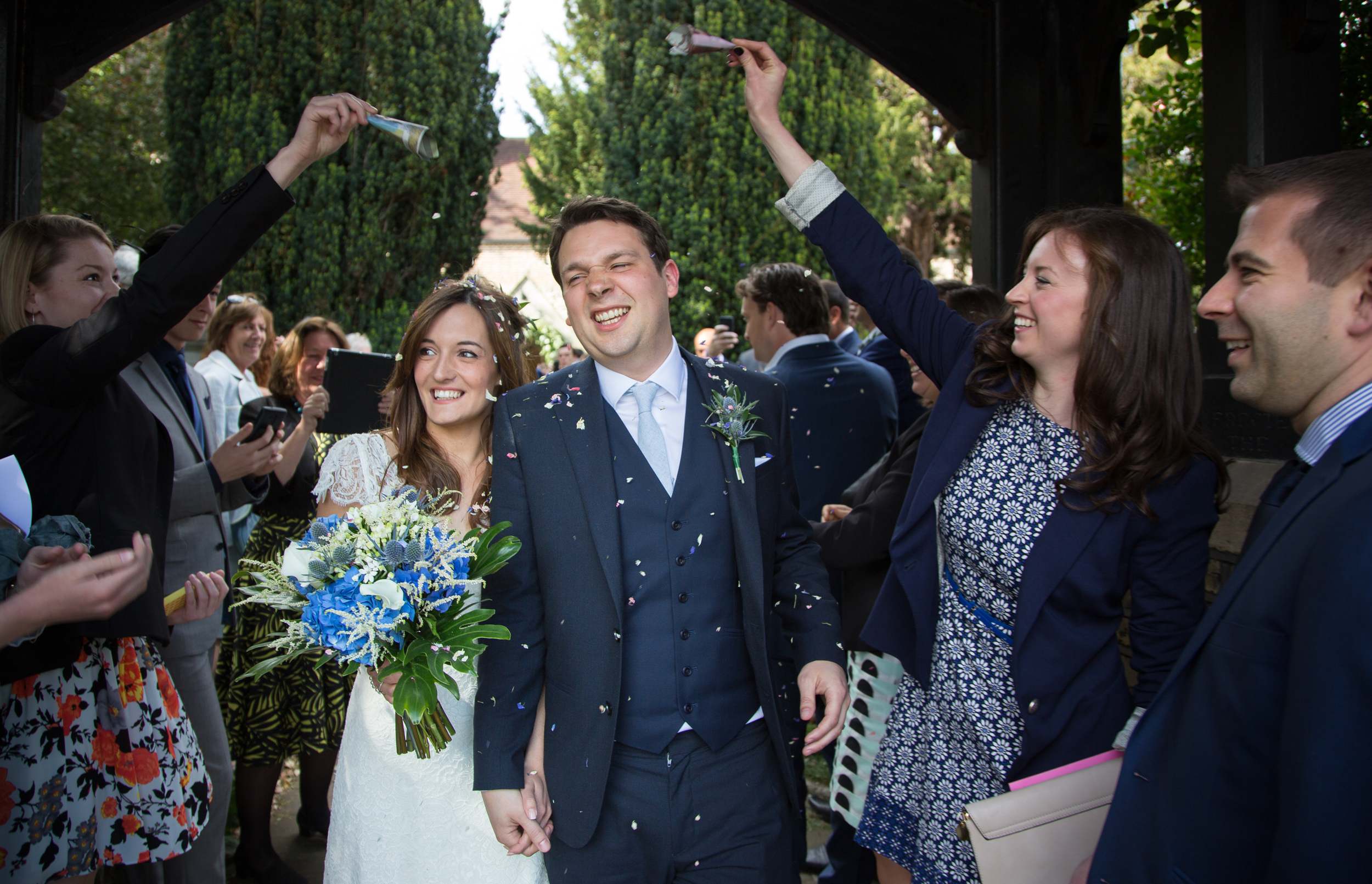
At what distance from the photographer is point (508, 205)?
28453 millimetres

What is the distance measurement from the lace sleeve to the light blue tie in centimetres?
95

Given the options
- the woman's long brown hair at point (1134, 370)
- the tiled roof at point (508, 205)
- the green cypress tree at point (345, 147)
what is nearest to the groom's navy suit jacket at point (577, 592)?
the woman's long brown hair at point (1134, 370)

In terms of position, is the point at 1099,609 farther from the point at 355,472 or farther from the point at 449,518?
the point at 355,472

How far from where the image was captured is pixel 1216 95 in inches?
139

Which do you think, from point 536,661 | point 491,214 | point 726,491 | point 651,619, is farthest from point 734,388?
point 491,214

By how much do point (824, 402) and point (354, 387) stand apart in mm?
2372

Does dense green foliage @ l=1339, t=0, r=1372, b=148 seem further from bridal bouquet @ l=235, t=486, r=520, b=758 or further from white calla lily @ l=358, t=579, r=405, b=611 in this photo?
white calla lily @ l=358, t=579, r=405, b=611

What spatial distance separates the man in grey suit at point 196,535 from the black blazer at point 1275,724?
9.83 ft

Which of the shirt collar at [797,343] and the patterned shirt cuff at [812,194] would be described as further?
the shirt collar at [797,343]

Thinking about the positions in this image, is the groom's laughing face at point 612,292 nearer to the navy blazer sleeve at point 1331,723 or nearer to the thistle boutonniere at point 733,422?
the thistle boutonniere at point 733,422

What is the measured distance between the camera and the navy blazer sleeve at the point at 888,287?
96.4 inches

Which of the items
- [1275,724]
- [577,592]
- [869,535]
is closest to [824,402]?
[869,535]

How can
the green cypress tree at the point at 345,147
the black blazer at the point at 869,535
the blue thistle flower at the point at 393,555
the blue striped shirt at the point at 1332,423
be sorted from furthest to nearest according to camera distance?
1. the green cypress tree at the point at 345,147
2. the black blazer at the point at 869,535
3. the blue thistle flower at the point at 393,555
4. the blue striped shirt at the point at 1332,423

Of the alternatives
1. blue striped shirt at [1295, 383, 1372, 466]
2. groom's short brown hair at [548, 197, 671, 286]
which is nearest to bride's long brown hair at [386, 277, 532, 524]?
groom's short brown hair at [548, 197, 671, 286]
